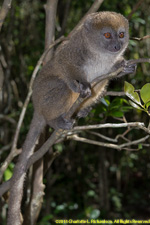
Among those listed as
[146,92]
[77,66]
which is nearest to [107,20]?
[77,66]

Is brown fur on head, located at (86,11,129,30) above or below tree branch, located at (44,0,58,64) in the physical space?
below

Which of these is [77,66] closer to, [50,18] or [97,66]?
[97,66]

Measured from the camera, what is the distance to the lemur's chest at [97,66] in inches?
149

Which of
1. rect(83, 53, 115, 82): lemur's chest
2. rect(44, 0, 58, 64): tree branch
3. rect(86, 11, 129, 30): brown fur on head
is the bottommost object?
rect(83, 53, 115, 82): lemur's chest

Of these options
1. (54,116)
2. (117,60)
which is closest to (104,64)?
(117,60)

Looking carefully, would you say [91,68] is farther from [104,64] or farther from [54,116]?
[54,116]

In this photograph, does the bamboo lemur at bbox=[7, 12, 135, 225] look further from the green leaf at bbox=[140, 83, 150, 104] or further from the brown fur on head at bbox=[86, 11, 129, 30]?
the green leaf at bbox=[140, 83, 150, 104]

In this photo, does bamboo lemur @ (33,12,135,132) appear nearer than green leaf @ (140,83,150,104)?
No

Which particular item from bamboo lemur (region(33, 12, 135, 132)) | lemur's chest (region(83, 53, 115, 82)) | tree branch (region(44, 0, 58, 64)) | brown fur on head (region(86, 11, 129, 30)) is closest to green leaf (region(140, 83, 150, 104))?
bamboo lemur (region(33, 12, 135, 132))

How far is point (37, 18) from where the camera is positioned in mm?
8133

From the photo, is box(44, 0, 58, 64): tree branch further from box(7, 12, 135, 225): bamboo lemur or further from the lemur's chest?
the lemur's chest

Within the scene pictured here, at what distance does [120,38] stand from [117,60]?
1.00 feet

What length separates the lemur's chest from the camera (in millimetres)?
3790

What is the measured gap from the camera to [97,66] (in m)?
3.84
